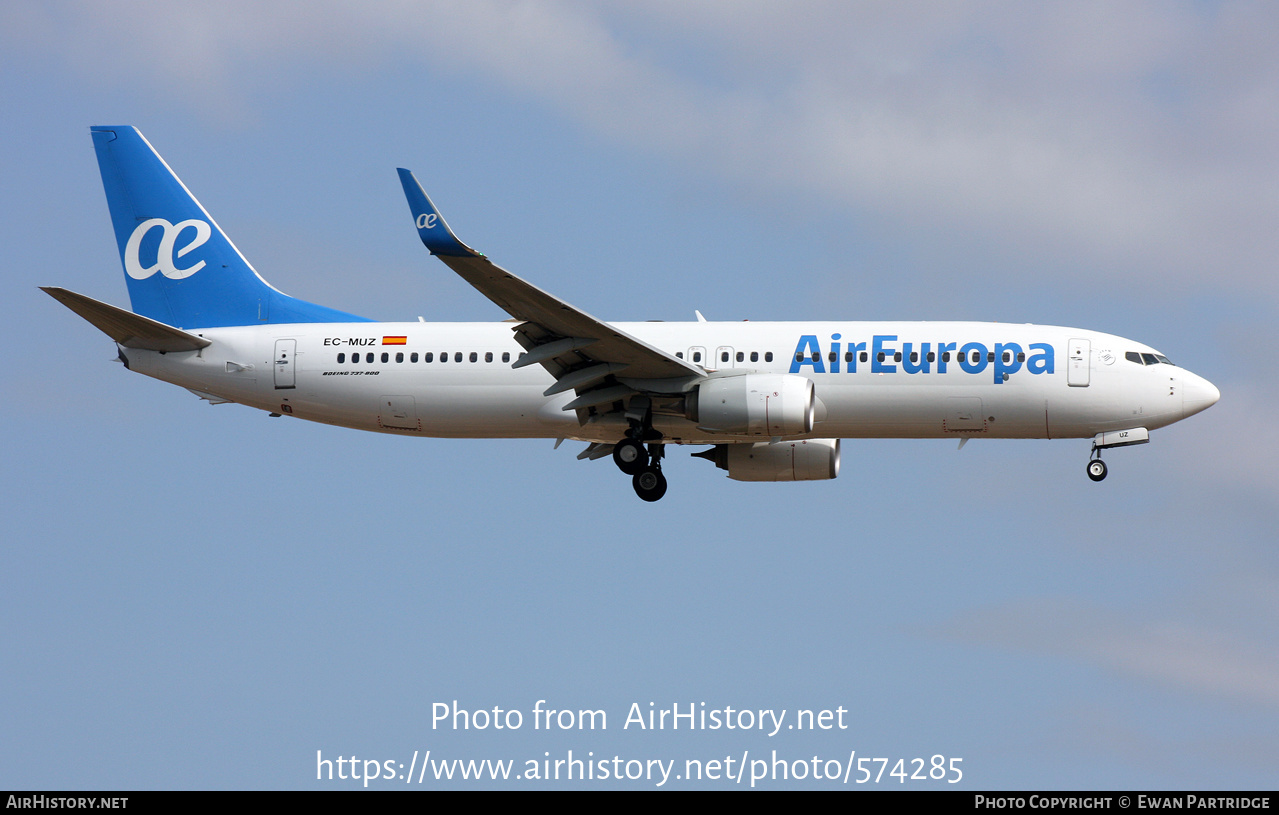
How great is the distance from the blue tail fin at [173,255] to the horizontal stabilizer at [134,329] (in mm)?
1406

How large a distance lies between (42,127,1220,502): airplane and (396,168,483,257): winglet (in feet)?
6.94

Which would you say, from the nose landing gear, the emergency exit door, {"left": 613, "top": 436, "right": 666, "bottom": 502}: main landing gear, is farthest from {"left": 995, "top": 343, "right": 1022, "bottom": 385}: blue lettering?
{"left": 613, "top": 436, "right": 666, "bottom": 502}: main landing gear

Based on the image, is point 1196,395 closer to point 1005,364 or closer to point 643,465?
point 1005,364

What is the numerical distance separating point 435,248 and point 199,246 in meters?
14.2

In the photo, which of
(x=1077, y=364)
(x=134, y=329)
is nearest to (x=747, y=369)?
(x=1077, y=364)

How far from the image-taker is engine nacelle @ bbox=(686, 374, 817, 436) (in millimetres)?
34281

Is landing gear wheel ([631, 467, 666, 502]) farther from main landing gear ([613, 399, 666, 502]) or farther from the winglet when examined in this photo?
the winglet

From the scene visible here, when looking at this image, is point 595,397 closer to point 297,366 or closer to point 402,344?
point 402,344

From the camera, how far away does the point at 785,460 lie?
129ft

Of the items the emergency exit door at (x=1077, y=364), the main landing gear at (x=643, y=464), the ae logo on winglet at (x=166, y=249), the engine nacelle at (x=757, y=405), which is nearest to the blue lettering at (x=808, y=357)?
the engine nacelle at (x=757, y=405)

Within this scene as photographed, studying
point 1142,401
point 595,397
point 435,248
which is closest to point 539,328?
point 595,397

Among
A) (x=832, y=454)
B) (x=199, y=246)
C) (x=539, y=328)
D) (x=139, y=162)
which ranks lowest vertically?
(x=832, y=454)

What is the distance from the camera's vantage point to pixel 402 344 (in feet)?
125

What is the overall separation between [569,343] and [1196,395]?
15.7 metres
